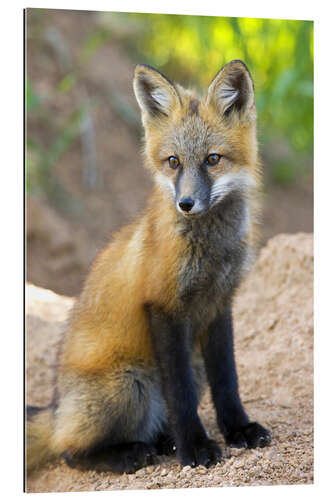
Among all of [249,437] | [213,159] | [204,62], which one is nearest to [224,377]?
[249,437]

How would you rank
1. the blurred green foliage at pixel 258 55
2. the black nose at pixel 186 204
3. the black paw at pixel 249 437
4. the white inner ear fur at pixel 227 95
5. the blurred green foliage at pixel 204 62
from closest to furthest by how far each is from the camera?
the black nose at pixel 186 204
the white inner ear fur at pixel 227 95
the black paw at pixel 249 437
the blurred green foliage at pixel 258 55
the blurred green foliage at pixel 204 62

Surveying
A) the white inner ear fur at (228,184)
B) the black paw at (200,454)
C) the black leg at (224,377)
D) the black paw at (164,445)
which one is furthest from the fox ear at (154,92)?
the black paw at (164,445)

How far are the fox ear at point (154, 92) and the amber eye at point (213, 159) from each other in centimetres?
37

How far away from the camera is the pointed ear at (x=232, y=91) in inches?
124

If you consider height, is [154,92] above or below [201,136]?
above

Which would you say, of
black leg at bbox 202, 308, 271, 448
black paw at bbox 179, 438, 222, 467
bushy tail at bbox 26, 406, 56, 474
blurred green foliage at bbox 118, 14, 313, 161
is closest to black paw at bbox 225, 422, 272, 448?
black leg at bbox 202, 308, 271, 448

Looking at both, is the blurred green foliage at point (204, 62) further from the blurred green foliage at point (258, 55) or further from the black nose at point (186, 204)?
the black nose at point (186, 204)

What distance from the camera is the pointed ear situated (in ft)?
10.3

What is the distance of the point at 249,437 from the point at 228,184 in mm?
1412

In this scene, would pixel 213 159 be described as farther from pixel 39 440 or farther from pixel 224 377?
pixel 39 440

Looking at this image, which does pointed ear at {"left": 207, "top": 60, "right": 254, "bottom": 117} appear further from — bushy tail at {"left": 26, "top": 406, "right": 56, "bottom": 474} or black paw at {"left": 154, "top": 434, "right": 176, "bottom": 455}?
bushy tail at {"left": 26, "top": 406, "right": 56, "bottom": 474}

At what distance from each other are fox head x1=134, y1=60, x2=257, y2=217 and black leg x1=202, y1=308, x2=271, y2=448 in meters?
0.77

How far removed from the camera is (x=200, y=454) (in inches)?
127
